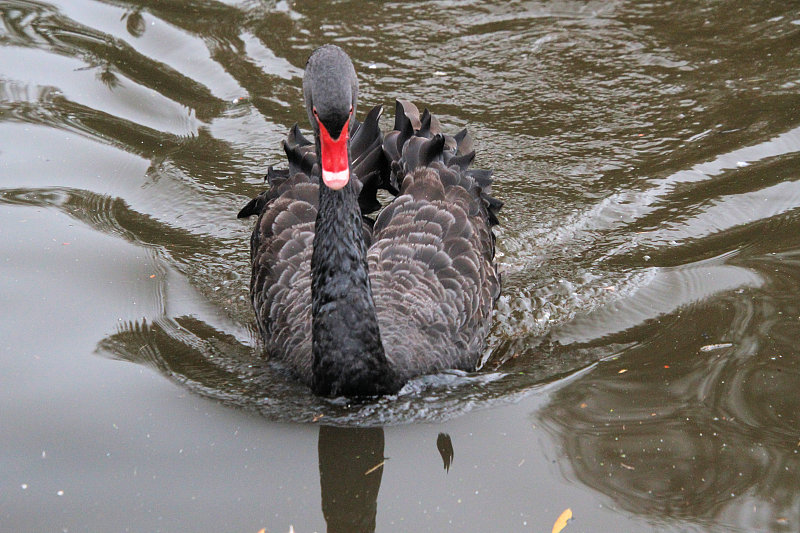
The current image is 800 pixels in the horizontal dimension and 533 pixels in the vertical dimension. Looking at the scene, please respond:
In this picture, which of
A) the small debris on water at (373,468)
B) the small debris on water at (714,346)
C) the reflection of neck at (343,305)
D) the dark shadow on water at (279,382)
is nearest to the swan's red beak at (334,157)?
the reflection of neck at (343,305)

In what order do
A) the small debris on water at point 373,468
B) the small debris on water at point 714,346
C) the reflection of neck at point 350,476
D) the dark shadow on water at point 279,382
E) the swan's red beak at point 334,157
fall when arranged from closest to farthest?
the reflection of neck at point 350,476 < the swan's red beak at point 334,157 < the small debris on water at point 373,468 < the dark shadow on water at point 279,382 < the small debris on water at point 714,346

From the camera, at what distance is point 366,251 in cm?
525

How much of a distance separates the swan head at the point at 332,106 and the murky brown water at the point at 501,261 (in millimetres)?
1295

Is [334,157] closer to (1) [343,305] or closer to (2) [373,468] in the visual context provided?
(1) [343,305]

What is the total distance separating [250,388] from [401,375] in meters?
0.84

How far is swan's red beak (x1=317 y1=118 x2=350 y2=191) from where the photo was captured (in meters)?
4.40

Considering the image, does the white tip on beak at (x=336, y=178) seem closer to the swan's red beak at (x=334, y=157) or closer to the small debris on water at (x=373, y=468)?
the swan's red beak at (x=334, y=157)

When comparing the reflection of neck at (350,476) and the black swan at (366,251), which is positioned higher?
the black swan at (366,251)

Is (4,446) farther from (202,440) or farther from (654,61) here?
(654,61)

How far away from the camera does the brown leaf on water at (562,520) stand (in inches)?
163

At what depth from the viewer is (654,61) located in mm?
9055

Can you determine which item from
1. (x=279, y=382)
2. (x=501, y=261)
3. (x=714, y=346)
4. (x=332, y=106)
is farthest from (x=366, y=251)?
(x=714, y=346)

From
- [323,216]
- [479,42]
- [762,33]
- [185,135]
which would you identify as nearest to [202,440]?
[323,216]

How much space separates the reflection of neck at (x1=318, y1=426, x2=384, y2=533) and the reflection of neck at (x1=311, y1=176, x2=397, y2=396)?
0.26 meters
